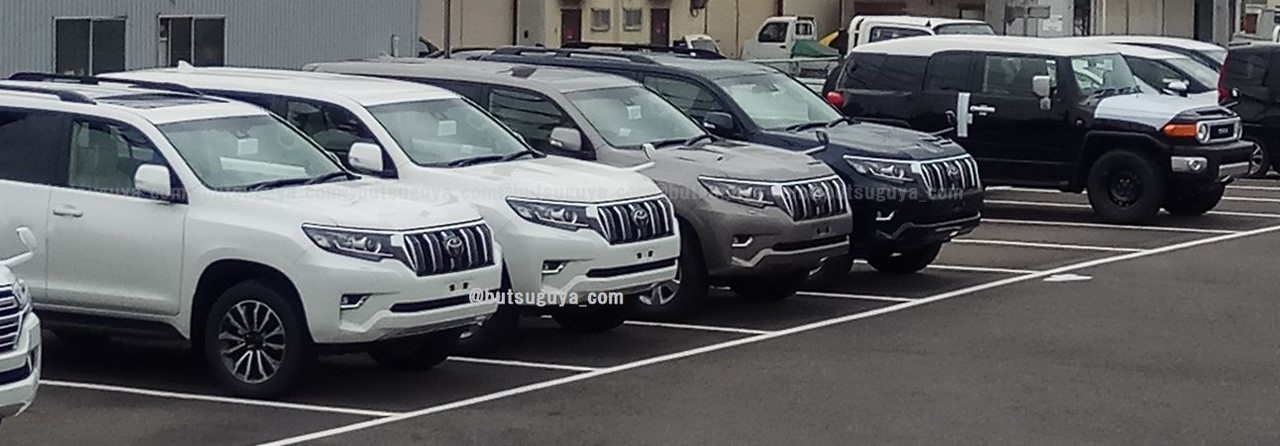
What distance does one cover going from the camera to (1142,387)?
1145 cm

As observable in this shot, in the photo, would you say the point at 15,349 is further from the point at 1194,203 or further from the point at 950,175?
the point at 1194,203

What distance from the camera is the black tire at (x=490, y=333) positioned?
12.2 metres

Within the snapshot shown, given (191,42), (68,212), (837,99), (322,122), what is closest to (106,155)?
(68,212)

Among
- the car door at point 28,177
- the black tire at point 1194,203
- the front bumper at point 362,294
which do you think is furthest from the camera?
the black tire at point 1194,203

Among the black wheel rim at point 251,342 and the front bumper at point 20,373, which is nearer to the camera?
the front bumper at point 20,373

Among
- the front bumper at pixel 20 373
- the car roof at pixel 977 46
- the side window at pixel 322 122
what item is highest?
the car roof at pixel 977 46

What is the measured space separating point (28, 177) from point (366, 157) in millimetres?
1876

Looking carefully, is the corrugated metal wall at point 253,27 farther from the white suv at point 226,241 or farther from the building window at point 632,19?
the building window at point 632,19

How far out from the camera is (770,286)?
48.8 feet

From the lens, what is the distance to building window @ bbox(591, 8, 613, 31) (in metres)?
46.7

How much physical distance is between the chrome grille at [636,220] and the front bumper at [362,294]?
5.62 feet

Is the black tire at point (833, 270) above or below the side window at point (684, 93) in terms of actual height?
below

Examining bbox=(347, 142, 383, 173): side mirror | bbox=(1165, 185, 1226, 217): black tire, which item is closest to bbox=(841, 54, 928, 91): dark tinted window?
bbox=(1165, 185, 1226, 217): black tire

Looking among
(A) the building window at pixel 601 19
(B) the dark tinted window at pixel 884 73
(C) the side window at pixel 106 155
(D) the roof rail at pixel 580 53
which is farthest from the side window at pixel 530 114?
(A) the building window at pixel 601 19
